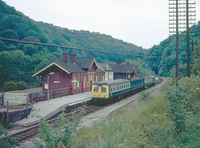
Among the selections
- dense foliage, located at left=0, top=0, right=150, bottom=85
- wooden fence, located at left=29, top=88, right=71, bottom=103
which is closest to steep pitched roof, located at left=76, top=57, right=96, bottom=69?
dense foliage, located at left=0, top=0, right=150, bottom=85

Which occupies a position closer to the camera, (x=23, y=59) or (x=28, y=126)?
(x=28, y=126)

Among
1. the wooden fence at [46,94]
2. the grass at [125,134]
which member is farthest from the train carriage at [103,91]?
the grass at [125,134]

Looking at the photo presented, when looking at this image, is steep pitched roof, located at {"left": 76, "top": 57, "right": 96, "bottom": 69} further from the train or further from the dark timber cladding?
the train

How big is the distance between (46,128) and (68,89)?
19.8m

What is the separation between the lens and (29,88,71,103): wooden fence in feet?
63.7

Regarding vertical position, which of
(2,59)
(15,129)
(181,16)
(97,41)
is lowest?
(15,129)

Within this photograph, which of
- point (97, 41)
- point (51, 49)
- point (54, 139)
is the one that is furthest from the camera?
point (97, 41)

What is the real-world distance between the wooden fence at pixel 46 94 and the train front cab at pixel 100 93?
204 inches

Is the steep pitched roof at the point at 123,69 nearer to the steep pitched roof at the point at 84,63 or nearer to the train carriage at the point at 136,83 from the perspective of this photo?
the train carriage at the point at 136,83

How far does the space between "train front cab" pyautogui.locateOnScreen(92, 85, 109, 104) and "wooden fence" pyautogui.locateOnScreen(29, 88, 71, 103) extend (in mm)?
5189

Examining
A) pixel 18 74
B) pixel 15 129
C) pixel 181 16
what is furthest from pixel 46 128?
pixel 18 74

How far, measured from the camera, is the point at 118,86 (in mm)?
23422

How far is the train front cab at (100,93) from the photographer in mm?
20656

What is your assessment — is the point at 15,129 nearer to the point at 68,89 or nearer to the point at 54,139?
the point at 54,139
